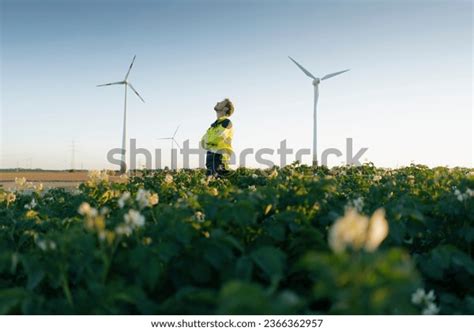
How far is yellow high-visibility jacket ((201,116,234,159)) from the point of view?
485 inches

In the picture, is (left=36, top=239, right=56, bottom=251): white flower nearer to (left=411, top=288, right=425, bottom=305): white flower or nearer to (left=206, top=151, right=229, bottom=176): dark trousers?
(left=411, top=288, right=425, bottom=305): white flower

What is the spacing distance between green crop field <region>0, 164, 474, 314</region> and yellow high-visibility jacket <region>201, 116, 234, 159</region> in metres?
7.45

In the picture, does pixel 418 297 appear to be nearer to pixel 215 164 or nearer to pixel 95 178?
pixel 95 178

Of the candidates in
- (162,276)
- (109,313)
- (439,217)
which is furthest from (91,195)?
(439,217)

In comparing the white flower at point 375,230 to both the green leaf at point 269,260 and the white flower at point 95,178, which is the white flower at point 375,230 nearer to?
the green leaf at point 269,260

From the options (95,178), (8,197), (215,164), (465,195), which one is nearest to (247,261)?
(465,195)

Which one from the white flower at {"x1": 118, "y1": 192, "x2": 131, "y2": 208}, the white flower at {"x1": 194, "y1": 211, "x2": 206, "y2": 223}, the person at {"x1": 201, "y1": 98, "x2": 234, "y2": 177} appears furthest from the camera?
the person at {"x1": 201, "y1": 98, "x2": 234, "y2": 177}

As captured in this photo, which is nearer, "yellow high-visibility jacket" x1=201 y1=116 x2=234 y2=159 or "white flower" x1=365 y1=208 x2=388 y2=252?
"white flower" x1=365 y1=208 x2=388 y2=252

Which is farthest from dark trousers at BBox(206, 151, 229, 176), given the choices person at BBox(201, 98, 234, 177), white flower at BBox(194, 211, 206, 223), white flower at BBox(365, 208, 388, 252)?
white flower at BBox(365, 208, 388, 252)

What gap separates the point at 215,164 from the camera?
41.5ft

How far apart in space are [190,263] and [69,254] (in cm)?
77

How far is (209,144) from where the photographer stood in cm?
1255
